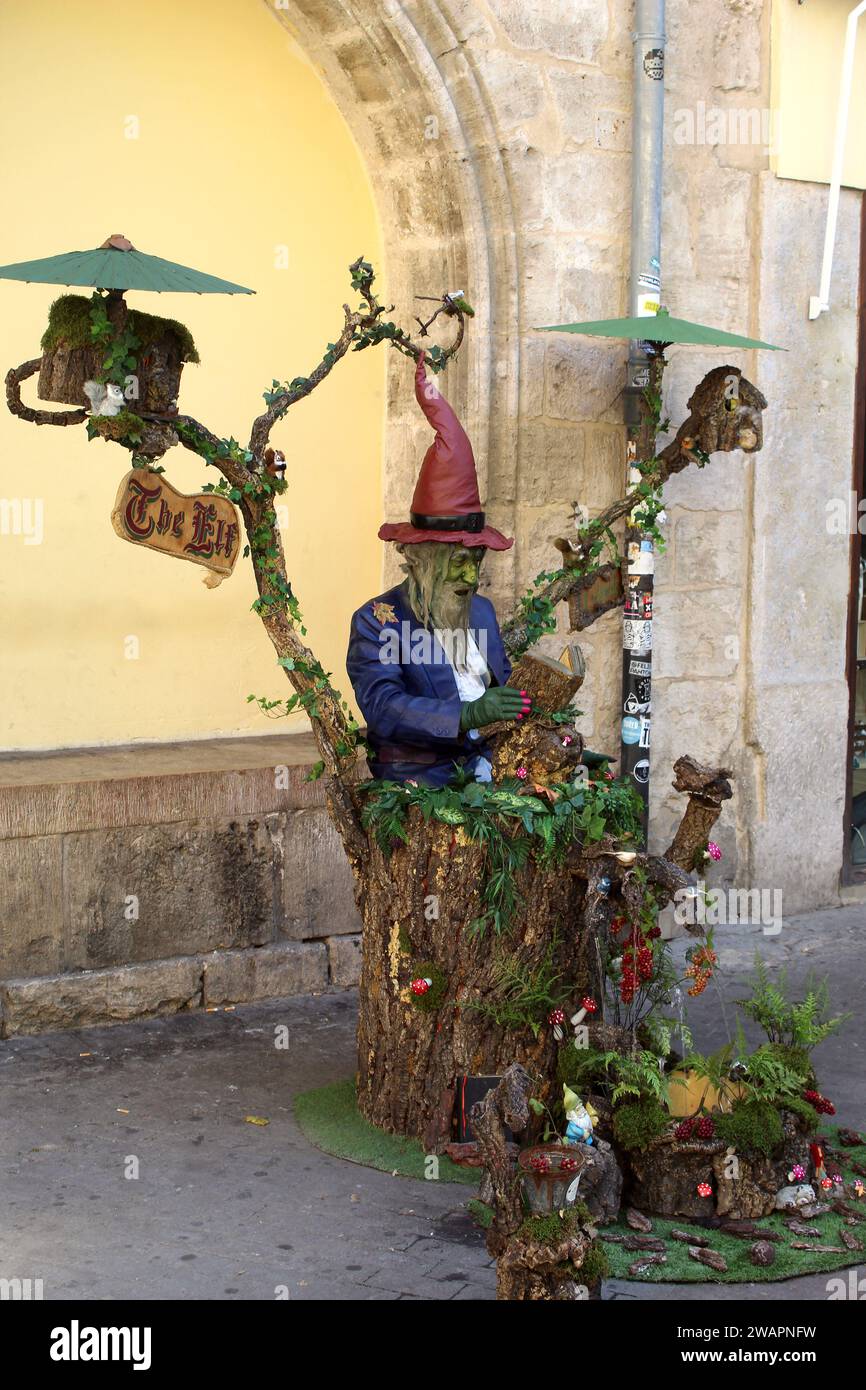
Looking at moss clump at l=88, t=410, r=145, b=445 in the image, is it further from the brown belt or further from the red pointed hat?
the brown belt

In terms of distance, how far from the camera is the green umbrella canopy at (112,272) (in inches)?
176

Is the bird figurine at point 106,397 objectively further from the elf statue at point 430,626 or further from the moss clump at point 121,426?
the elf statue at point 430,626

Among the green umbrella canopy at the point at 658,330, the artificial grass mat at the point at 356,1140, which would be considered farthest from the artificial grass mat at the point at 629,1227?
the green umbrella canopy at the point at 658,330

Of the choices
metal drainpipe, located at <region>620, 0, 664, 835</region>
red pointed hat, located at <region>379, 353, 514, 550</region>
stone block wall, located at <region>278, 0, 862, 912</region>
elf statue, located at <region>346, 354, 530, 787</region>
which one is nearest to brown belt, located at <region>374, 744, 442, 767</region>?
elf statue, located at <region>346, 354, 530, 787</region>

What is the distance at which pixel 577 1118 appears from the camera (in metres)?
4.38

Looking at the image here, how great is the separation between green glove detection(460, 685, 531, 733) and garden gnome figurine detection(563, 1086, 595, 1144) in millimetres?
1017

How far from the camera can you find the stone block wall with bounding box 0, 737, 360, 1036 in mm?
5898

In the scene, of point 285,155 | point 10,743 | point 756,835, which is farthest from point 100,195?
point 756,835

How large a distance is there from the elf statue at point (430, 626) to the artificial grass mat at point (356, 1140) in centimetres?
100

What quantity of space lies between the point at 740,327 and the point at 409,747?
293 cm

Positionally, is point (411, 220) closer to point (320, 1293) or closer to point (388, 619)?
point (388, 619)

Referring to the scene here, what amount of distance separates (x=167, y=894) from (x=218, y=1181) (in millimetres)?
1684

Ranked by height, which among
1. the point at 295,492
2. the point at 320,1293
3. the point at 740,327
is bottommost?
the point at 320,1293

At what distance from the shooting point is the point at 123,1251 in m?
4.19
